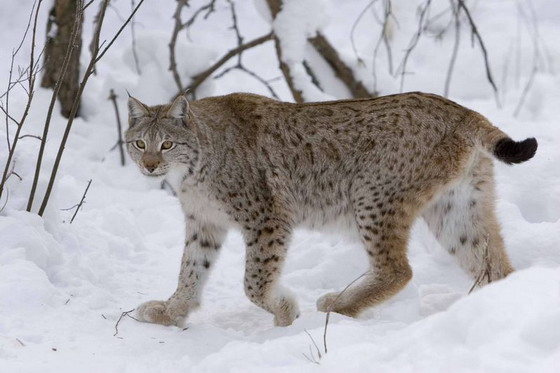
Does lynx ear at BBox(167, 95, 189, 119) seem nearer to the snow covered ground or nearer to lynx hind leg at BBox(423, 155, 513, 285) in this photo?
the snow covered ground

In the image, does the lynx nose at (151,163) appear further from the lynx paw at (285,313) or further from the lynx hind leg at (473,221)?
the lynx hind leg at (473,221)

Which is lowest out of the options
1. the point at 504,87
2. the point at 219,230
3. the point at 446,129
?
the point at 504,87

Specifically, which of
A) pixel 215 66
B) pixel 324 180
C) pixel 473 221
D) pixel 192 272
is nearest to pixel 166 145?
pixel 192 272

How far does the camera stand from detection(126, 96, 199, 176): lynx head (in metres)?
4.59

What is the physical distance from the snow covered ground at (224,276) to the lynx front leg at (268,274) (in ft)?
0.61

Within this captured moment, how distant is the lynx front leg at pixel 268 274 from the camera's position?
4551 mm

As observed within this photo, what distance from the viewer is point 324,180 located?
4723mm

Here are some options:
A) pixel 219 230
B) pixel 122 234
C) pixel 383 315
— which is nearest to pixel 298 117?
pixel 219 230

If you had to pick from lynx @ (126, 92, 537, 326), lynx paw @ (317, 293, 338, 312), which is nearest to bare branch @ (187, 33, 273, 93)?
lynx @ (126, 92, 537, 326)

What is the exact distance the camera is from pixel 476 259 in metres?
4.63

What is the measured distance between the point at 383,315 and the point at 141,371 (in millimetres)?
1545

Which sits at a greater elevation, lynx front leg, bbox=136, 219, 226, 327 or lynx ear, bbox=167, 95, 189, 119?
lynx ear, bbox=167, 95, 189, 119

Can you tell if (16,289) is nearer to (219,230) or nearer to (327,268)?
(219,230)

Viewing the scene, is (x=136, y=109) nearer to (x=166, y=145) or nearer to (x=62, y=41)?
(x=166, y=145)
